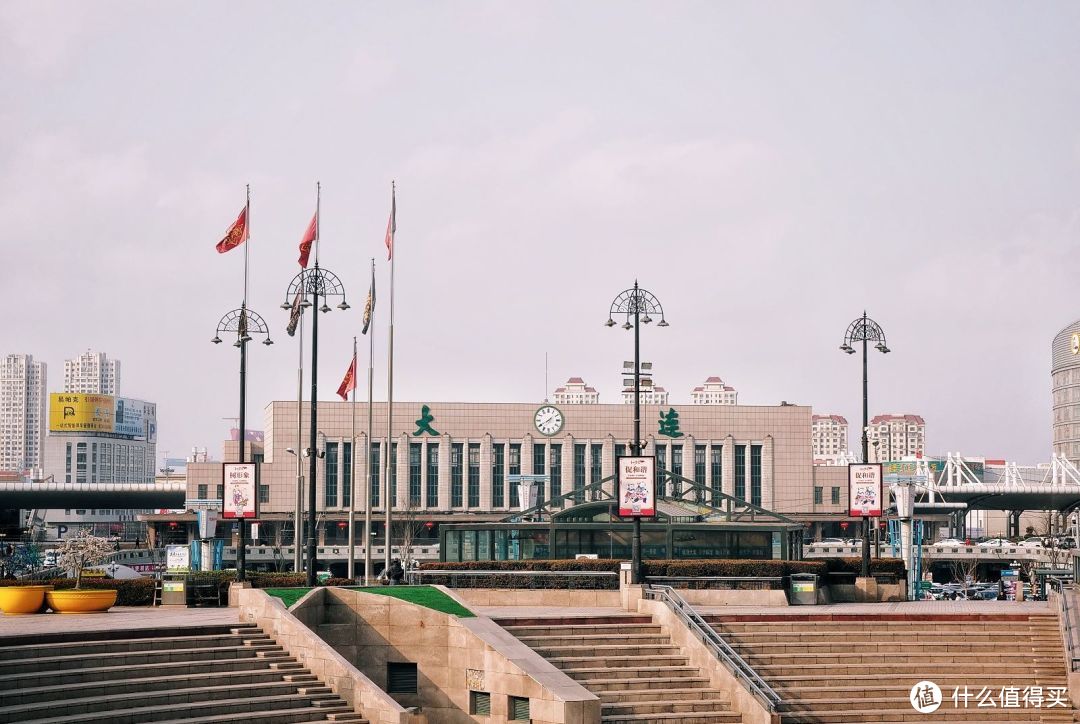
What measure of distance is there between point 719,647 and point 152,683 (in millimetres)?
14138

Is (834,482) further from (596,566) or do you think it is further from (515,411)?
(596,566)

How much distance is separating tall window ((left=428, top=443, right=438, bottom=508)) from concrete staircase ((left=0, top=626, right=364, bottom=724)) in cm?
9313

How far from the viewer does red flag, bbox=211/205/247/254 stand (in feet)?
162

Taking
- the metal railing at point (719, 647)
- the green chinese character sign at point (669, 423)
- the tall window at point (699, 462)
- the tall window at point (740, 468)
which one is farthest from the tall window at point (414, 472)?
the metal railing at point (719, 647)

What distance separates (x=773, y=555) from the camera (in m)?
52.2

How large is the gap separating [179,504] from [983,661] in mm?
134745

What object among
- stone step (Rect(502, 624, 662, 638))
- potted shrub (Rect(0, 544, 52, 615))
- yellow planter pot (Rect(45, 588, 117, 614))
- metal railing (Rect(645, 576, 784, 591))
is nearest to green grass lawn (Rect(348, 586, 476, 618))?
stone step (Rect(502, 624, 662, 638))

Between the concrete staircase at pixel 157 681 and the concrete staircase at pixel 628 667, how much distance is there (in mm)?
6278

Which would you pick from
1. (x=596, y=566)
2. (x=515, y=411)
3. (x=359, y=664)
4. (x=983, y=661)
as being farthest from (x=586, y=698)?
(x=515, y=411)

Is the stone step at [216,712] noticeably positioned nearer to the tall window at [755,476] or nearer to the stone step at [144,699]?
the stone step at [144,699]

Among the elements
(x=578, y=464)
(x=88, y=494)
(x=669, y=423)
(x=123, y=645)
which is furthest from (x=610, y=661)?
(x=88, y=494)

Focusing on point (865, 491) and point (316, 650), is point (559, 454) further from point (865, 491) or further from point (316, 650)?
point (316, 650)

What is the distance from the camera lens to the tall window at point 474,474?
128500 mm

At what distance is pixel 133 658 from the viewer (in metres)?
31.5
